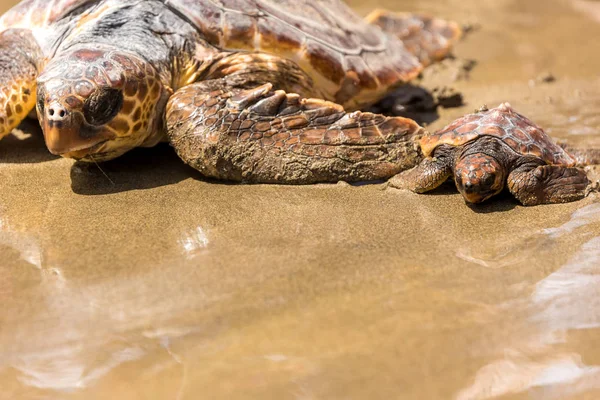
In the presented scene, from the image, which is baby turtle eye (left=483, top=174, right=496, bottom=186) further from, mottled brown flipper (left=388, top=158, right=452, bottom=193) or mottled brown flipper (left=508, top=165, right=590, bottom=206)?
mottled brown flipper (left=388, top=158, right=452, bottom=193)

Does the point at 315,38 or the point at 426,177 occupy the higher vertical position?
the point at 315,38

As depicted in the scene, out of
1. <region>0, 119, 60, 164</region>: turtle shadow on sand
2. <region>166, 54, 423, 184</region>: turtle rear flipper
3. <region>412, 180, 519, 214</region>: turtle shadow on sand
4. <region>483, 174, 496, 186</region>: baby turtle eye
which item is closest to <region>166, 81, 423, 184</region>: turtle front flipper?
<region>166, 54, 423, 184</region>: turtle rear flipper

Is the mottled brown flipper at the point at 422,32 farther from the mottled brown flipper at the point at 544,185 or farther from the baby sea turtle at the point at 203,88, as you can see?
the mottled brown flipper at the point at 544,185

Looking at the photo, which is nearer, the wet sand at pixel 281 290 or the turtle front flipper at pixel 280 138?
the wet sand at pixel 281 290

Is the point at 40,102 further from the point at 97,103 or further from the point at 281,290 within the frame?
the point at 281,290

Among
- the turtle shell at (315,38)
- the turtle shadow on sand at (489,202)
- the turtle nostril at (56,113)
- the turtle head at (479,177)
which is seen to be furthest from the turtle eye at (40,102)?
the turtle head at (479,177)

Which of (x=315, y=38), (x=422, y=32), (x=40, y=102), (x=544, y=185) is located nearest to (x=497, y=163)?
(x=544, y=185)
